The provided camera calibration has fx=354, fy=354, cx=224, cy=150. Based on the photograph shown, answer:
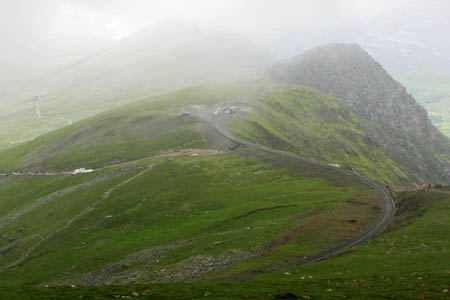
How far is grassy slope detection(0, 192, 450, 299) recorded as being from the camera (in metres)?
33.4

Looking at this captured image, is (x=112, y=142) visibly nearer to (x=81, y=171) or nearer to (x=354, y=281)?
(x=81, y=171)

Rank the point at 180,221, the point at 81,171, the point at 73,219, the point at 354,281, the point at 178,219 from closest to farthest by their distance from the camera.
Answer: the point at 354,281 → the point at 180,221 → the point at 178,219 → the point at 73,219 → the point at 81,171

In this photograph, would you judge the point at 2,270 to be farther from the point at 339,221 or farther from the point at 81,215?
the point at 339,221

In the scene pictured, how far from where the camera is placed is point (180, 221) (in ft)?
269

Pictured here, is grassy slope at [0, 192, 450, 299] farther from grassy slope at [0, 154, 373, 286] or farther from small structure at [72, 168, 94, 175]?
small structure at [72, 168, 94, 175]

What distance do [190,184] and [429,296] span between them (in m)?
77.0

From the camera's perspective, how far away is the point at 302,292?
3472 cm

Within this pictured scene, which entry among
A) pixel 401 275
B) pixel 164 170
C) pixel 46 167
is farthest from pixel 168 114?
pixel 401 275

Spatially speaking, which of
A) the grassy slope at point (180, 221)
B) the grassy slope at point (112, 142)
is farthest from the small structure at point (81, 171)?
the grassy slope at point (180, 221)

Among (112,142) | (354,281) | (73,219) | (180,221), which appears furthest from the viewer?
(112,142)

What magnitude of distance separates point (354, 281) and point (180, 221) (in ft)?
164

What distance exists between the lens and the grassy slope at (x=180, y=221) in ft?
199

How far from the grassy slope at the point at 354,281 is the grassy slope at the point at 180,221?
29.0ft

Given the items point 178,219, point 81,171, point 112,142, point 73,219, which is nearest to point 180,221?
point 178,219
